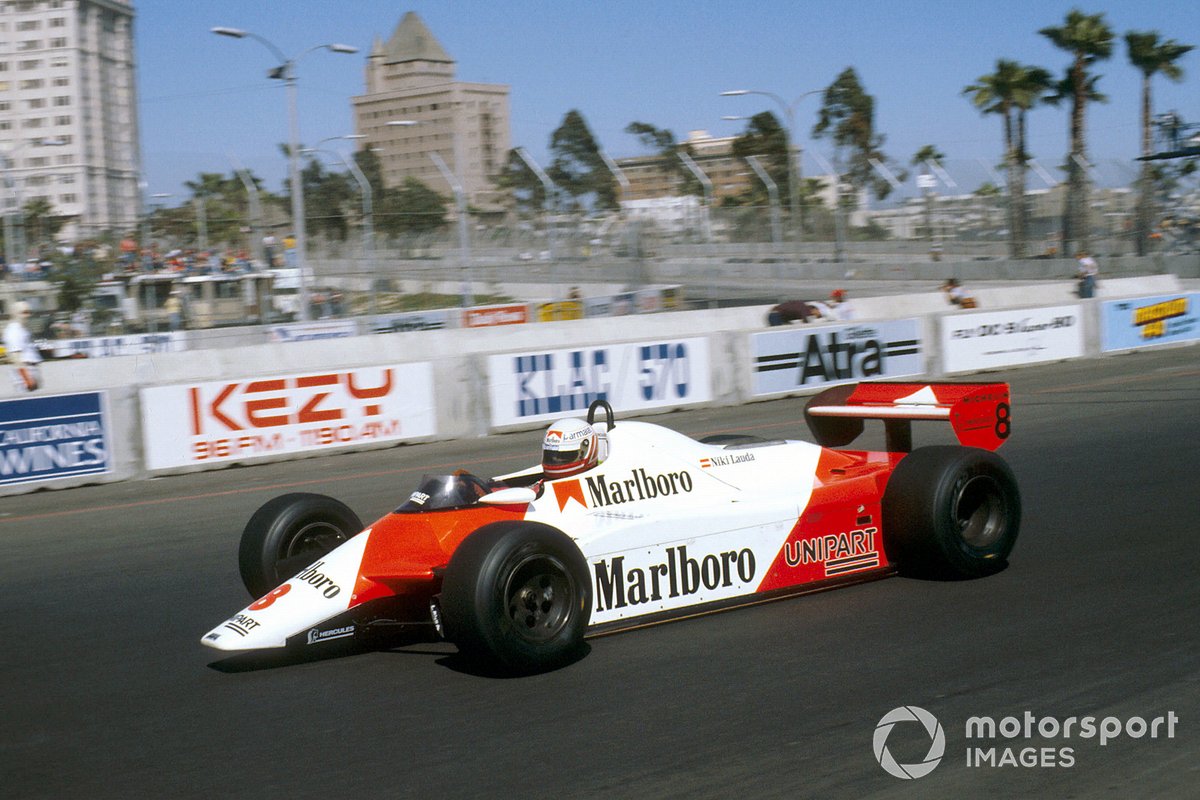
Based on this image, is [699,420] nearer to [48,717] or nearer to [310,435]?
[310,435]

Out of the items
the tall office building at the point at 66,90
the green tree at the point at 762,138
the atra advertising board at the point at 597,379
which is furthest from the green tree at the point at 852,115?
the tall office building at the point at 66,90

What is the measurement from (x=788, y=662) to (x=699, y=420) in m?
11.4

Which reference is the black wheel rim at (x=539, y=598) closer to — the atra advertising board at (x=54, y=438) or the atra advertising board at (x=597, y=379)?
the atra advertising board at (x=54, y=438)

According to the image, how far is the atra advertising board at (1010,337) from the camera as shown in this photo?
21344 mm

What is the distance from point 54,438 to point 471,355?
521cm

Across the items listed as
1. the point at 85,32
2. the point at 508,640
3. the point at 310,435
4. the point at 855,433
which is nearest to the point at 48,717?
the point at 508,640

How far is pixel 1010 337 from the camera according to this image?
2223 centimetres

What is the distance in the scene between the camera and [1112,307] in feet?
79.0

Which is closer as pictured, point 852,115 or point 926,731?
point 926,731

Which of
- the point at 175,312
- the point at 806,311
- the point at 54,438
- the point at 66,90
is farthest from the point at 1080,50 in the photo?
the point at 66,90

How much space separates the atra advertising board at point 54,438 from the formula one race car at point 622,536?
7.58 meters

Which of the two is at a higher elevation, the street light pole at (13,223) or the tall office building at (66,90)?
the tall office building at (66,90)

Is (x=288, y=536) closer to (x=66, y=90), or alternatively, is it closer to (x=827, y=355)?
(x=827, y=355)

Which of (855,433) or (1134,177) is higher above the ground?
(1134,177)
